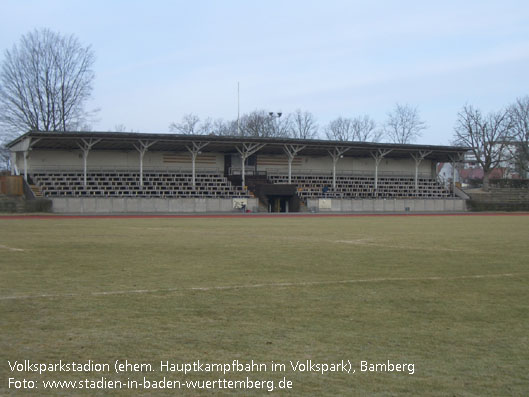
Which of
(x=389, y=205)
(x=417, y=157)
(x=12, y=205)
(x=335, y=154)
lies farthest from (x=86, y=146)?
(x=417, y=157)

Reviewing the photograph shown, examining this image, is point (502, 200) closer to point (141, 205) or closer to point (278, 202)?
point (278, 202)

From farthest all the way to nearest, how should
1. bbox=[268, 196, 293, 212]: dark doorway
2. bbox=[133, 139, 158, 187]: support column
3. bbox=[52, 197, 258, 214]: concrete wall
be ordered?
bbox=[268, 196, 293, 212]: dark doorway < bbox=[133, 139, 158, 187]: support column < bbox=[52, 197, 258, 214]: concrete wall

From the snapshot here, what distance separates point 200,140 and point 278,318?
46.7 m

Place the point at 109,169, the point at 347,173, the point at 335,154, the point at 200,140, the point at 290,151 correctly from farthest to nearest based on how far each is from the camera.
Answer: the point at 347,173 < the point at 335,154 < the point at 290,151 < the point at 109,169 < the point at 200,140

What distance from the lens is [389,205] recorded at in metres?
57.8

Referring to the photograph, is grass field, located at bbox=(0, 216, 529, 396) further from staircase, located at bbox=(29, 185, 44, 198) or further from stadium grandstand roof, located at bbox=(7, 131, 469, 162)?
stadium grandstand roof, located at bbox=(7, 131, 469, 162)

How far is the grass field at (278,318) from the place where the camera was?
4.97 metres

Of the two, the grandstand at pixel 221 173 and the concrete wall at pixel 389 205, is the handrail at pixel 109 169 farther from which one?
the concrete wall at pixel 389 205

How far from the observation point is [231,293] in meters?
8.74

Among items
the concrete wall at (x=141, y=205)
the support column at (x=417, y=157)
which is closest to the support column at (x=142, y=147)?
the concrete wall at (x=141, y=205)

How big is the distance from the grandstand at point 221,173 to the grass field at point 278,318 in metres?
37.2

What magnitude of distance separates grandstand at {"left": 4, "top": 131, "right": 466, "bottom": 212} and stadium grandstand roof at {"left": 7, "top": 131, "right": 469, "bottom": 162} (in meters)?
0.09

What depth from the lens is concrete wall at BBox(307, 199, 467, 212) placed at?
180 feet

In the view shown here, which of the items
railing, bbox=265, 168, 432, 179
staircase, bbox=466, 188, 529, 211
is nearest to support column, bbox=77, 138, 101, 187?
railing, bbox=265, 168, 432, 179
